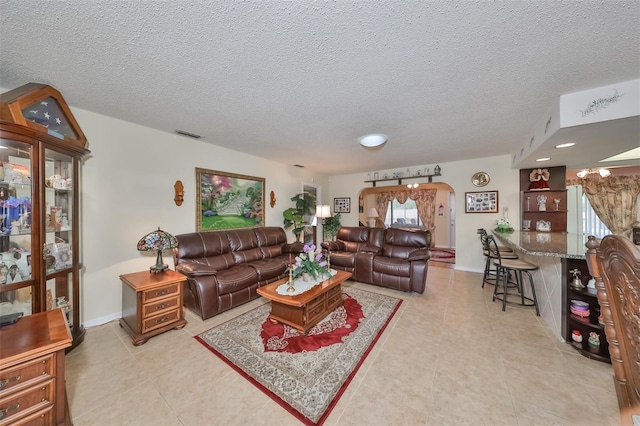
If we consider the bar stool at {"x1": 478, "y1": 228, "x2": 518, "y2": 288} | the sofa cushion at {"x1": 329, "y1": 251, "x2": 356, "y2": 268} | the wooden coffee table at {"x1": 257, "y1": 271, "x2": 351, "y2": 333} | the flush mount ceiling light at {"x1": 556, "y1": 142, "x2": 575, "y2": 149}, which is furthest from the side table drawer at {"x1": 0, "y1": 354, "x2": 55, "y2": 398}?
the flush mount ceiling light at {"x1": 556, "y1": 142, "x2": 575, "y2": 149}

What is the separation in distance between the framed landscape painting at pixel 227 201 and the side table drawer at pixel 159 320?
4.67 ft

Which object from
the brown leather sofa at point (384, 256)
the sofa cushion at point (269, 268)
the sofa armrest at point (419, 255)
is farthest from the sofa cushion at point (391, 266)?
the sofa cushion at point (269, 268)

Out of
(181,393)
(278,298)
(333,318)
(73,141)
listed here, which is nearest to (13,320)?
A: (181,393)

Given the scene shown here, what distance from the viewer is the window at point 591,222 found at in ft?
15.6

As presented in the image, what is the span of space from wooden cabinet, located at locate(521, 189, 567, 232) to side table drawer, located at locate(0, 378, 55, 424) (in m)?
6.18

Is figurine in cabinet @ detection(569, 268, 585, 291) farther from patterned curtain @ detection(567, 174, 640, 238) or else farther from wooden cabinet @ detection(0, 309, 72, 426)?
patterned curtain @ detection(567, 174, 640, 238)

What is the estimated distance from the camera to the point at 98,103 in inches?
87.2

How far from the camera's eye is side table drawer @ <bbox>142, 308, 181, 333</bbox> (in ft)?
7.02

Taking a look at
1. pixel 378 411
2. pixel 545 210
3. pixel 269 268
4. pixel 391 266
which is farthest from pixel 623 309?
pixel 545 210

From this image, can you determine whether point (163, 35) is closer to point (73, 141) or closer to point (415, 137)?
point (73, 141)

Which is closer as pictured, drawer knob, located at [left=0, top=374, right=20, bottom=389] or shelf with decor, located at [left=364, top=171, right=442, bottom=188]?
drawer knob, located at [left=0, top=374, right=20, bottom=389]

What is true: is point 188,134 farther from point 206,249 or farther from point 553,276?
point 553,276

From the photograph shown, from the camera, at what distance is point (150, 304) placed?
2176 millimetres

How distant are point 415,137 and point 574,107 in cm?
154
